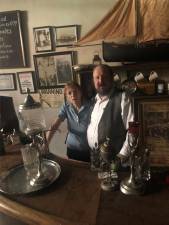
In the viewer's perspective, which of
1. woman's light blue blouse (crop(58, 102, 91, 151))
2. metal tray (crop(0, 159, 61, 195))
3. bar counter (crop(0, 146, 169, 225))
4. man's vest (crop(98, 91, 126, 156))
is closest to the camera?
bar counter (crop(0, 146, 169, 225))

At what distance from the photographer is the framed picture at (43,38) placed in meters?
2.30

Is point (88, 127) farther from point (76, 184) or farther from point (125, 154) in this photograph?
point (76, 184)

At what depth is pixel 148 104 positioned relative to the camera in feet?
7.73

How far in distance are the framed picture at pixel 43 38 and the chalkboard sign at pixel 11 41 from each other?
15 centimetres

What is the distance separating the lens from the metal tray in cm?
117

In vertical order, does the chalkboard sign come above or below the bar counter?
above

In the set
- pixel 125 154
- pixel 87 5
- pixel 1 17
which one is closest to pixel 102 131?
pixel 125 154

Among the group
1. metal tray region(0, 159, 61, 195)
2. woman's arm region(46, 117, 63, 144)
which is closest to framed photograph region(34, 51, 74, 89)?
woman's arm region(46, 117, 63, 144)

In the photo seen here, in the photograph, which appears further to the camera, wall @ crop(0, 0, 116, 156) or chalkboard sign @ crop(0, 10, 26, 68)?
chalkboard sign @ crop(0, 10, 26, 68)

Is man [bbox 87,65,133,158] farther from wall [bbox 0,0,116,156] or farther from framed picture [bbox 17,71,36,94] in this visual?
framed picture [bbox 17,71,36,94]

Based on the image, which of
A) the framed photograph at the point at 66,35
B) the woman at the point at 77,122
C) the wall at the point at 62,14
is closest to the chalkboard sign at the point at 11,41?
the wall at the point at 62,14

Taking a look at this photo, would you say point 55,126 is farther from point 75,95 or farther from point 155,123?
point 155,123

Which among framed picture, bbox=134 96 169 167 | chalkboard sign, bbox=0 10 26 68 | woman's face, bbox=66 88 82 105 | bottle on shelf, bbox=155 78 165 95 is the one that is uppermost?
chalkboard sign, bbox=0 10 26 68

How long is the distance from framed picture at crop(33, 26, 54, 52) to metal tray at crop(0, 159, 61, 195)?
120 centimetres
